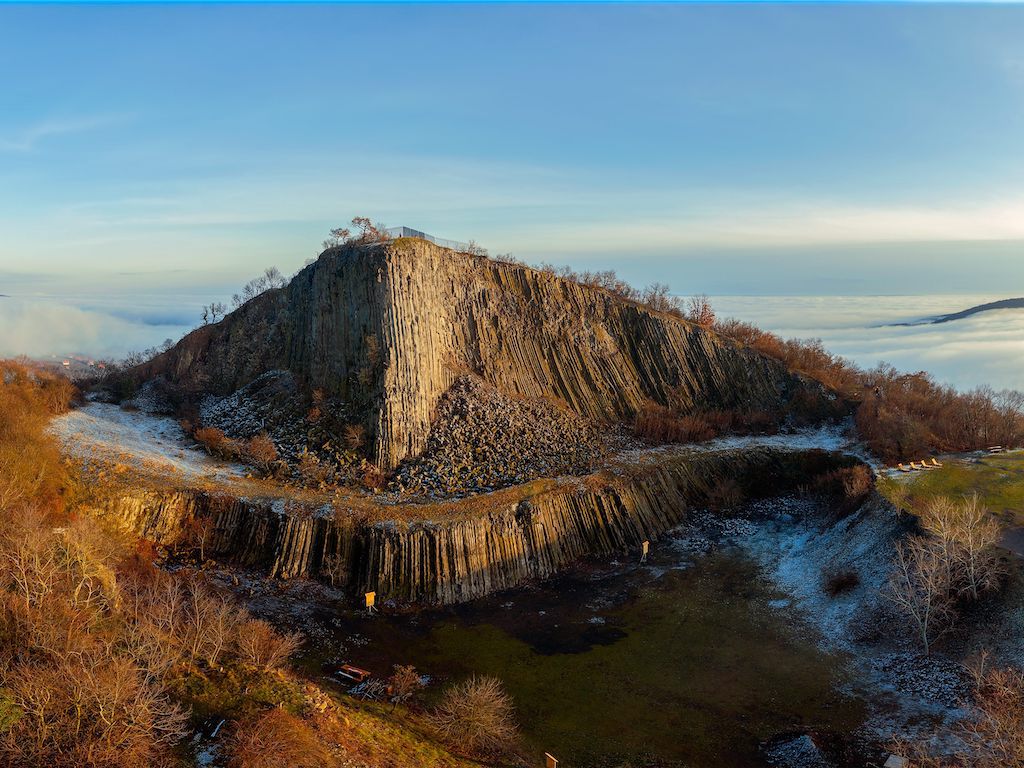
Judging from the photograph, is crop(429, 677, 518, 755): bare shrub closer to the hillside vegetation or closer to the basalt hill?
the hillside vegetation

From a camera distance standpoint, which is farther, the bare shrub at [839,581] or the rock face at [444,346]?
the rock face at [444,346]

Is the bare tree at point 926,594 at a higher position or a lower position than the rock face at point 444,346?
lower

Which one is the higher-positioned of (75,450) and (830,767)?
(75,450)

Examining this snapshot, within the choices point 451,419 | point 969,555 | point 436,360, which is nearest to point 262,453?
point 451,419

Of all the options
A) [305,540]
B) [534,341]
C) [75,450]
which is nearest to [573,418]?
[534,341]

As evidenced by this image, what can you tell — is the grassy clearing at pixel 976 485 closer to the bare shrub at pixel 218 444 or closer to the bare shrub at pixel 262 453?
the bare shrub at pixel 262 453

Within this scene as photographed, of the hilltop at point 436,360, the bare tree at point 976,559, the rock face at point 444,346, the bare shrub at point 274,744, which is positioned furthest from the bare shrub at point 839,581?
the bare shrub at point 274,744

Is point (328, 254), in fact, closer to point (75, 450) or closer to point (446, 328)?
point (446, 328)
